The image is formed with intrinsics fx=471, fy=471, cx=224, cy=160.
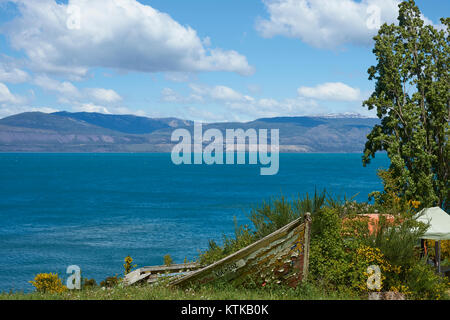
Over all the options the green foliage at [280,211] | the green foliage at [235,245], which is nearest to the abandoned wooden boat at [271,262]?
the green foliage at [280,211]

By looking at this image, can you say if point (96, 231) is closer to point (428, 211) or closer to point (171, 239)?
point (171, 239)

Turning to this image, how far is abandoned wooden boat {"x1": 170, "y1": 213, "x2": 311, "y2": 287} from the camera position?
948 centimetres

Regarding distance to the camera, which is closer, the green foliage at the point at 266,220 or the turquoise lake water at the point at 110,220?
the green foliage at the point at 266,220

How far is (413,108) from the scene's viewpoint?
18750 mm

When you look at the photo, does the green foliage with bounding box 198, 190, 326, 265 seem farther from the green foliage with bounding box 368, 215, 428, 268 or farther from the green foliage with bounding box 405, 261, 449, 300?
the green foliage with bounding box 405, 261, 449, 300

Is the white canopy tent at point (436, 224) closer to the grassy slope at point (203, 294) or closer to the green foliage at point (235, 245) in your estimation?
the grassy slope at point (203, 294)

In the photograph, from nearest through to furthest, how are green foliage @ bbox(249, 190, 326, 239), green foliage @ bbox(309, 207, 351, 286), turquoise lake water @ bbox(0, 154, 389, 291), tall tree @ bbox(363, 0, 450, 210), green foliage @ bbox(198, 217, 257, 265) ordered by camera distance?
green foliage @ bbox(309, 207, 351, 286)
green foliage @ bbox(249, 190, 326, 239)
green foliage @ bbox(198, 217, 257, 265)
tall tree @ bbox(363, 0, 450, 210)
turquoise lake water @ bbox(0, 154, 389, 291)

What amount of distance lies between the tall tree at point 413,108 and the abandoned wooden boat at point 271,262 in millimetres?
9551

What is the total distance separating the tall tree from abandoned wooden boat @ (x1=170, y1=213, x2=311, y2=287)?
9.55 metres

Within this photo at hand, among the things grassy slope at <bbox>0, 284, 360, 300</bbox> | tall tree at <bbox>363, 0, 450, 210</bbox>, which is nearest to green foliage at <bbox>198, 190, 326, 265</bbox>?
grassy slope at <bbox>0, 284, 360, 300</bbox>

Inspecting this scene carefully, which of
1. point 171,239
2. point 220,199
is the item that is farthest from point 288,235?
point 220,199

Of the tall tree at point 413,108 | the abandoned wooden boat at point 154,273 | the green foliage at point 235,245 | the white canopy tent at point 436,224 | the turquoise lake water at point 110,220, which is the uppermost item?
the tall tree at point 413,108

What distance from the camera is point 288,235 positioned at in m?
9.50

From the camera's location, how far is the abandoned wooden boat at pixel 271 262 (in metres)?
9.48
